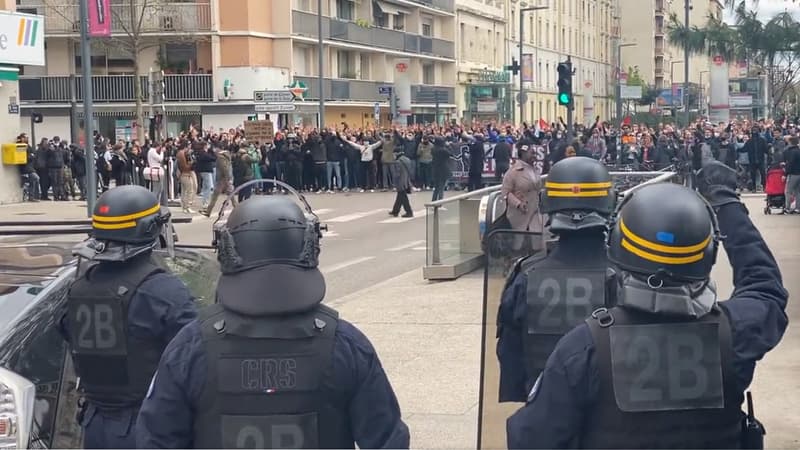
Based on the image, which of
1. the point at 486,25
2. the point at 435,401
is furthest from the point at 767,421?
the point at 486,25

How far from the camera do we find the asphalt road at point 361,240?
1595 cm

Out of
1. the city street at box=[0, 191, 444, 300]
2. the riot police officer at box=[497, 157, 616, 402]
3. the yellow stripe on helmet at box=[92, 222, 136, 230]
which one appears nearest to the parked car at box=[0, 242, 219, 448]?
the yellow stripe on helmet at box=[92, 222, 136, 230]

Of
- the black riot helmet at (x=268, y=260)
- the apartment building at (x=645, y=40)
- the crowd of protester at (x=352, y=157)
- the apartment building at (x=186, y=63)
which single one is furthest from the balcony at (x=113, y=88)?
the apartment building at (x=645, y=40)

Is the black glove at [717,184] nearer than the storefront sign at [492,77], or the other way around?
the black glove at [717,184]

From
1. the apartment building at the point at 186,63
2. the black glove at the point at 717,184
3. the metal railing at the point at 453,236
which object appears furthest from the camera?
the apartment building at the point at 186,63

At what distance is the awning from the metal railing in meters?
46.4

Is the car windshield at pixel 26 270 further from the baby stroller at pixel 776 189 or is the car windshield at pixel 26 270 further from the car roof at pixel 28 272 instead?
the baby stroller at pixel 776 189

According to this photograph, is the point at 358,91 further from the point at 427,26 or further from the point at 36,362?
the point at 36,362

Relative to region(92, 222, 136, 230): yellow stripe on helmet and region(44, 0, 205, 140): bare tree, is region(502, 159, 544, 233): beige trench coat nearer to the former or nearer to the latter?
region(92, 222, 136, 230): yellow stripe on helmet

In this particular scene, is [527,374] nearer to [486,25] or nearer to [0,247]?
[0,247]

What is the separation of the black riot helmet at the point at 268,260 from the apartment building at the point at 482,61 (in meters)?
61.5

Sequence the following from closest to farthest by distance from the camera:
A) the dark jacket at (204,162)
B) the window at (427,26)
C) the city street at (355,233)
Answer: the city street at (355,233) → the dark jacket at (204,162) → the window at (427,26)

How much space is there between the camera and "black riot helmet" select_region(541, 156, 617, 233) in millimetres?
4934

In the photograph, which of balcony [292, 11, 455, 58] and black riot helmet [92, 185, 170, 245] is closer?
black riot helmet [92, 185, 170, 245]
